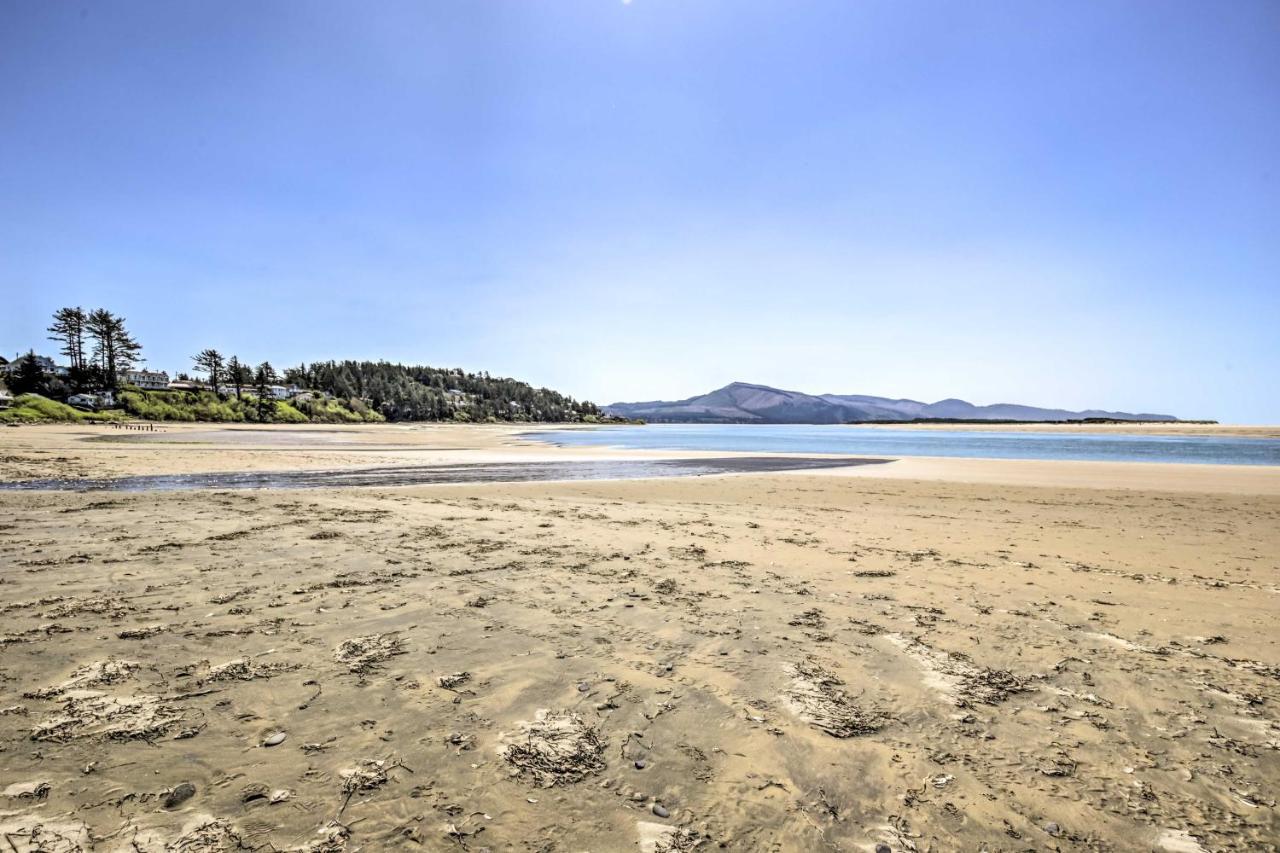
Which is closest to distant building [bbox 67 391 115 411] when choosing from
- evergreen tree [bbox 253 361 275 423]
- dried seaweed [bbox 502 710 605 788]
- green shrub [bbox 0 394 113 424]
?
green shrub [bbox 0 394 113 424]

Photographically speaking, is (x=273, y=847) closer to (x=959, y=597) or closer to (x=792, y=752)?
(x=792, y=752)

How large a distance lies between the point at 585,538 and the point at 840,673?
6.56m

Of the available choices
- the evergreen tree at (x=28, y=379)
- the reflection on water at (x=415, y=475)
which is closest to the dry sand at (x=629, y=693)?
the reflection on water at (x=415, y=475)

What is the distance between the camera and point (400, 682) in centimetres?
479

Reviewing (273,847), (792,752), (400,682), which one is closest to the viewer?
(273,847)

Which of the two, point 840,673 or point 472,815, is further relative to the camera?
point 840,673

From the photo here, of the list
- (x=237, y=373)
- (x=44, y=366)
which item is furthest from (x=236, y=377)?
(x=44, y=366)

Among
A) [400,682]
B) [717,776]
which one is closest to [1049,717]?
[717,776]

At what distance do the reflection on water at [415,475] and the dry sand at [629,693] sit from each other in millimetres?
9497

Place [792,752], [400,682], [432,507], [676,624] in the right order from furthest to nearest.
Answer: [432,507], [676,624], [400,682], [792,752]

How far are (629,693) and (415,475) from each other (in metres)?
21.4

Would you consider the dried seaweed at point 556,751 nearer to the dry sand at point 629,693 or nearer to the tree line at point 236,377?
the dry sand at point 629,693

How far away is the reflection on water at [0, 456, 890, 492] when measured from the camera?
18484 mm

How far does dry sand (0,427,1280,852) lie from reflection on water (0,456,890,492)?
9.50m
